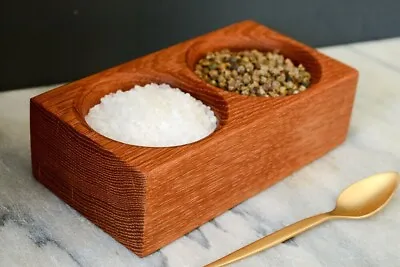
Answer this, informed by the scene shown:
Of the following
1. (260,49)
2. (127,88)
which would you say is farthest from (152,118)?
(260,49)

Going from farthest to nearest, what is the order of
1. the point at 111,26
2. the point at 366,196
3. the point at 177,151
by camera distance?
the point at 111,26, the point at 366,196, the point at 177,151

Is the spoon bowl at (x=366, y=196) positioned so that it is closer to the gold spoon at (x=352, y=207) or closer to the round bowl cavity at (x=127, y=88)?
the gold spoon at (x=352, y=207)

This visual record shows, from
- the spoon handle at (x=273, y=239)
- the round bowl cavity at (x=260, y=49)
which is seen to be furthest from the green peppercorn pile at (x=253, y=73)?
the spoon handle at (x=273, y=239)

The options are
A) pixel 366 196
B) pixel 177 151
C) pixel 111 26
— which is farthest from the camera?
pixel 111 26

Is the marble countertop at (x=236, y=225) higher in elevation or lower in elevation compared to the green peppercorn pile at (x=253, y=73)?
lower

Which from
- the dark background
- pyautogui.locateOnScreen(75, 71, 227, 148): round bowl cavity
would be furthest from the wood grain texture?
the dark background

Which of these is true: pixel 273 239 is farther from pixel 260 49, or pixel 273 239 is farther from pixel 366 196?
pixel 260 49

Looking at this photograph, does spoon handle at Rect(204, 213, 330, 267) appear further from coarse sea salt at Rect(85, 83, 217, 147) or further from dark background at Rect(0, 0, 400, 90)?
dark background at Rect(0, 0, 400, 90)
